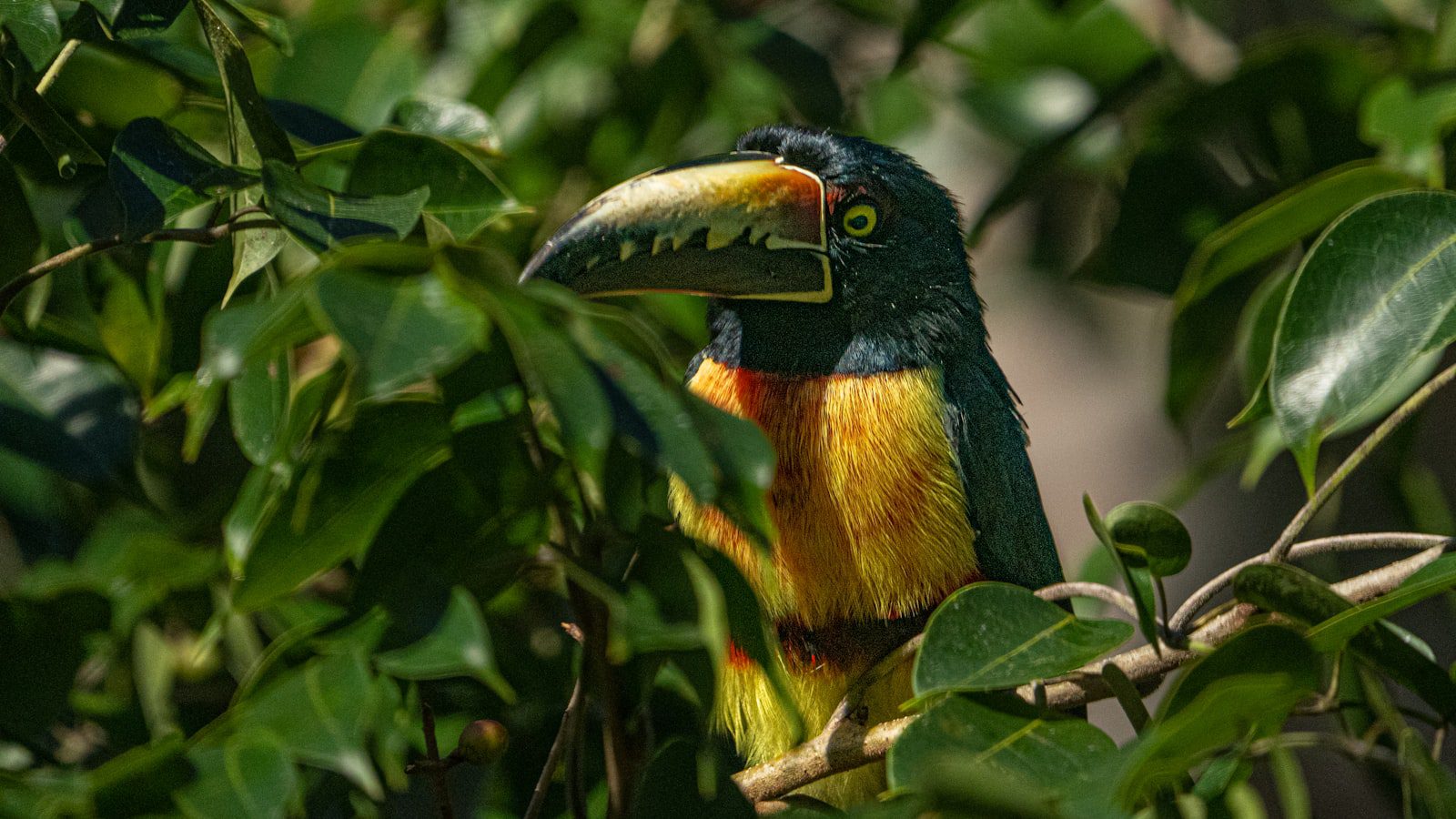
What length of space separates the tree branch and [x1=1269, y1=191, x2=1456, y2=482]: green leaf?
7.5 inches

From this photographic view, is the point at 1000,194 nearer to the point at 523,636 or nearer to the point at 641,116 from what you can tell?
the point at 641,116

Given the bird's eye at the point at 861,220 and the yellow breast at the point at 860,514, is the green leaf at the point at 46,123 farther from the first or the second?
the bird's eye at the point at 861,220

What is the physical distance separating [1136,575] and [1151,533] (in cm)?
6

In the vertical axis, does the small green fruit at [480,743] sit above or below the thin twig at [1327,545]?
below

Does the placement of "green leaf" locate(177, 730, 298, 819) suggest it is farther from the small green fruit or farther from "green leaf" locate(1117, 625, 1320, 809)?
"green leaf" locate(1117, 625, 1320, 809)

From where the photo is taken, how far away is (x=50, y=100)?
193 centimetres

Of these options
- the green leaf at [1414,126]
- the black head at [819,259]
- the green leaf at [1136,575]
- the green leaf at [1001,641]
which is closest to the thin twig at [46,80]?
the black head at [819,259]

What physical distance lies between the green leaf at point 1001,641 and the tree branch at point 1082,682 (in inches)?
7.3

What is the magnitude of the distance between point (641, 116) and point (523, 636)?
1.45 meters

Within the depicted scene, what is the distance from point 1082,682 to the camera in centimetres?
168

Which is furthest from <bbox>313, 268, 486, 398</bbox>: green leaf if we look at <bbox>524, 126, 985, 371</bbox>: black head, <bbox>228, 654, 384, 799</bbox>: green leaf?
<bbox>524, 126, 985, 371</bbox>: black head

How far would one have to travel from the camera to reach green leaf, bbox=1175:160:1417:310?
1960 mm

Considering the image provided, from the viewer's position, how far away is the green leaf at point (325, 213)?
1.33 meters

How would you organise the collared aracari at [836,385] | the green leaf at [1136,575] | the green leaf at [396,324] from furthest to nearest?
the collared aracari at [836,385] < the green leaf at [1136,575] < the green leaf at [396,324]
